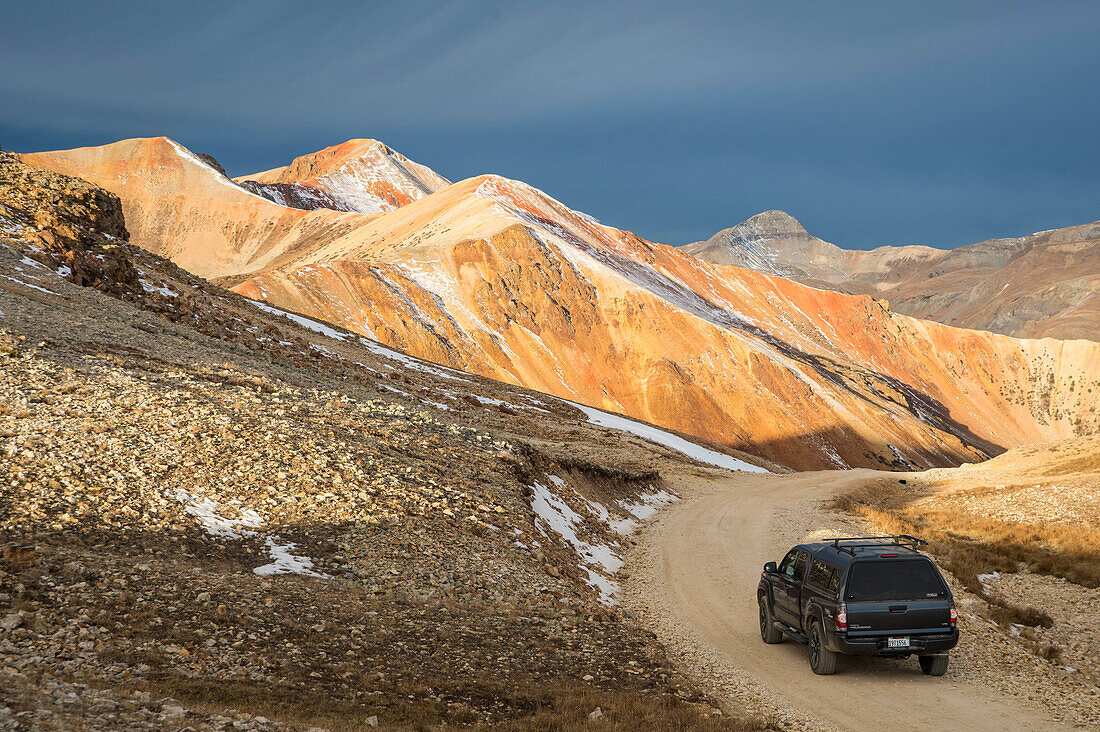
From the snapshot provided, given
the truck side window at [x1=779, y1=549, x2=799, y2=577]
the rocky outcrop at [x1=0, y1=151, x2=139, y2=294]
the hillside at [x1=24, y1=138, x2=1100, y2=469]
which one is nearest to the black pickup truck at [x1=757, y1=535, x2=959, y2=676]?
the truck side window at [x1=779, y1=549, x2=799, y2=577]

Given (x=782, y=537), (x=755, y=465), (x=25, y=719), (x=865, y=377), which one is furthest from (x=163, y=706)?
(x=865, y=377)

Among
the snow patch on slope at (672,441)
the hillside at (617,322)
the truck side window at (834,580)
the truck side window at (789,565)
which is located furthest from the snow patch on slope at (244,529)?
the hillside at (617,322)

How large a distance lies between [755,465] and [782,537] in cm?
3739

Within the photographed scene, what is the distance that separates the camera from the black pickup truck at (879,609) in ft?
37.1

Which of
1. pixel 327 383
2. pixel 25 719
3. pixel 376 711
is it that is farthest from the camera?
pixel 327 383

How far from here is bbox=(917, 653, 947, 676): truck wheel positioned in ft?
39.0

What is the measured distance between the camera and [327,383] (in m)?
29.9

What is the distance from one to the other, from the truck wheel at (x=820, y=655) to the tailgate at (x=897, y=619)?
0.64 meters

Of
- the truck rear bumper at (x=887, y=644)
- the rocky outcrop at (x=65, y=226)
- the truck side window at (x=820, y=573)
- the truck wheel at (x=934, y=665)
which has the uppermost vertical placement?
the rocky outcrop at (x=65, y=226)

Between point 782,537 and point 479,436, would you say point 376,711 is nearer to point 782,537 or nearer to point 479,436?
point 479,436

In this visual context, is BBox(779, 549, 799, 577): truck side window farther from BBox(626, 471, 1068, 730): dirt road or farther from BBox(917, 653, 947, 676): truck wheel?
BBox(917, 653, 947, 676): truck wheel

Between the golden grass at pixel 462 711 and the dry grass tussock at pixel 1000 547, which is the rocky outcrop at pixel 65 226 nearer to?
the golden grass at pixel 462 711

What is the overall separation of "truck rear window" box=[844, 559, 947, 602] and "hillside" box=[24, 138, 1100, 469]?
7233cm

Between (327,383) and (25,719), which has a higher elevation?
(327,383)
